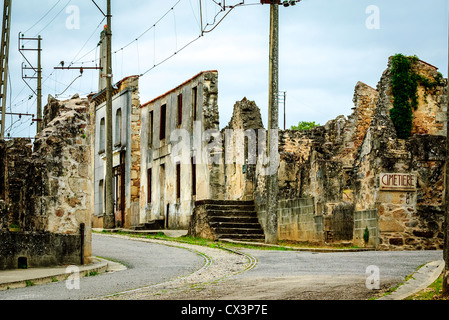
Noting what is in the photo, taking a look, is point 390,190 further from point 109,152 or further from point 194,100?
point 109,152

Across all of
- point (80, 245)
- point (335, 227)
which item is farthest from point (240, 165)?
point (80, 245)

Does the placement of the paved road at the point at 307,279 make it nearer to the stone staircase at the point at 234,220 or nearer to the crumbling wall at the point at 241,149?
the stone staircase at the point at 234,220

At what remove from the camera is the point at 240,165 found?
3045 centimetres

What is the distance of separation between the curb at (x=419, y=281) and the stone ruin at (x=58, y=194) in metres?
7.48

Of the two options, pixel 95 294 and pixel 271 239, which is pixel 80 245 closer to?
pixel 95 294

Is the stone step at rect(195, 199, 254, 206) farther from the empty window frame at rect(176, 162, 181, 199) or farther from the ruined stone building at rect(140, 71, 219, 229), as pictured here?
the empty window frame at rect(176, 162, 181, 199)

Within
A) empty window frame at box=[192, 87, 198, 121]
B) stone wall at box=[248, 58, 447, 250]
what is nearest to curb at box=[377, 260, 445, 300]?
stone wall at box=[248, 58, 447, 250]

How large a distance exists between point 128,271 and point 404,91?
441 inches

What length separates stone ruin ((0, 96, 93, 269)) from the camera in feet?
57.1

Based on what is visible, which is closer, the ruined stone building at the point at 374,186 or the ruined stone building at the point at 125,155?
the ruined stone building at the point at 374,186

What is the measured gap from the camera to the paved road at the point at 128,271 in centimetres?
1267

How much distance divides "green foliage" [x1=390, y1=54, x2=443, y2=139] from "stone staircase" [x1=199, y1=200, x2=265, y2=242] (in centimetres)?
566

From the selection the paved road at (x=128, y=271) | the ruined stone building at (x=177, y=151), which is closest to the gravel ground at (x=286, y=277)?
the paved road at (x=128, y=271)
